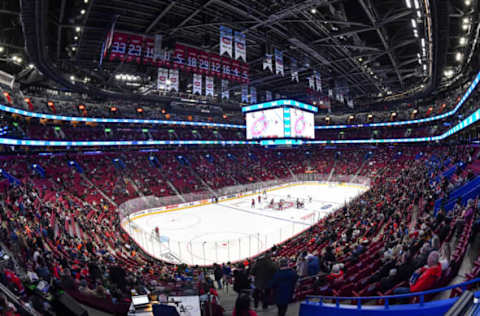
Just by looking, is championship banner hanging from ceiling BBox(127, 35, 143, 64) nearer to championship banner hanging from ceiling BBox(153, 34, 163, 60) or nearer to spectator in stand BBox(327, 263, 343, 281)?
championship banner hanging from ceiling BBox(153, 34, 163, 60)

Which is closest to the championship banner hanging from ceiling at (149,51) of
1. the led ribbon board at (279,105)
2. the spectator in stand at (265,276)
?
the spectator in stand at (265,276)

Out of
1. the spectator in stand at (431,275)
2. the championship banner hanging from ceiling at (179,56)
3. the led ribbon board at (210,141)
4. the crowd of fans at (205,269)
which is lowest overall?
the crowd of fans at (205,269)

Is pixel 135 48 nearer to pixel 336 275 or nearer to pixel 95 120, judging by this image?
pixel 336 275

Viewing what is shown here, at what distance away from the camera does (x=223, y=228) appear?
1942 cm

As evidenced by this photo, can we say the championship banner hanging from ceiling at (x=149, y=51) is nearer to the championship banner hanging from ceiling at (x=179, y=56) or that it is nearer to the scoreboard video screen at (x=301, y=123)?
the championship banner hanging from ceiling at (x=179, y=56)

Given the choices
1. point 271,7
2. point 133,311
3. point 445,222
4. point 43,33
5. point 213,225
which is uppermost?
point 271,7

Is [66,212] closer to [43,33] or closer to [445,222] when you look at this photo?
[43,33]

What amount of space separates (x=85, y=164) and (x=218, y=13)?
77.6ft

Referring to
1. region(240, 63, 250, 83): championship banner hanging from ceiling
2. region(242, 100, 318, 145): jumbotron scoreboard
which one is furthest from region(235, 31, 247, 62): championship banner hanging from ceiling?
region(242, 100, 318, 145): jumbotron scoreboard

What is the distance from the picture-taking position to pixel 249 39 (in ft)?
60.0

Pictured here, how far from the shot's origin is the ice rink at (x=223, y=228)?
15.1 metres

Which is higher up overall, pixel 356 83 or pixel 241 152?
pixel 356 83

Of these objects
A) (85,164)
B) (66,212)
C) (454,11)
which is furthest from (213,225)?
(454,11)

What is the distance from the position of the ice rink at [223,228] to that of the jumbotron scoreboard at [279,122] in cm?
720
